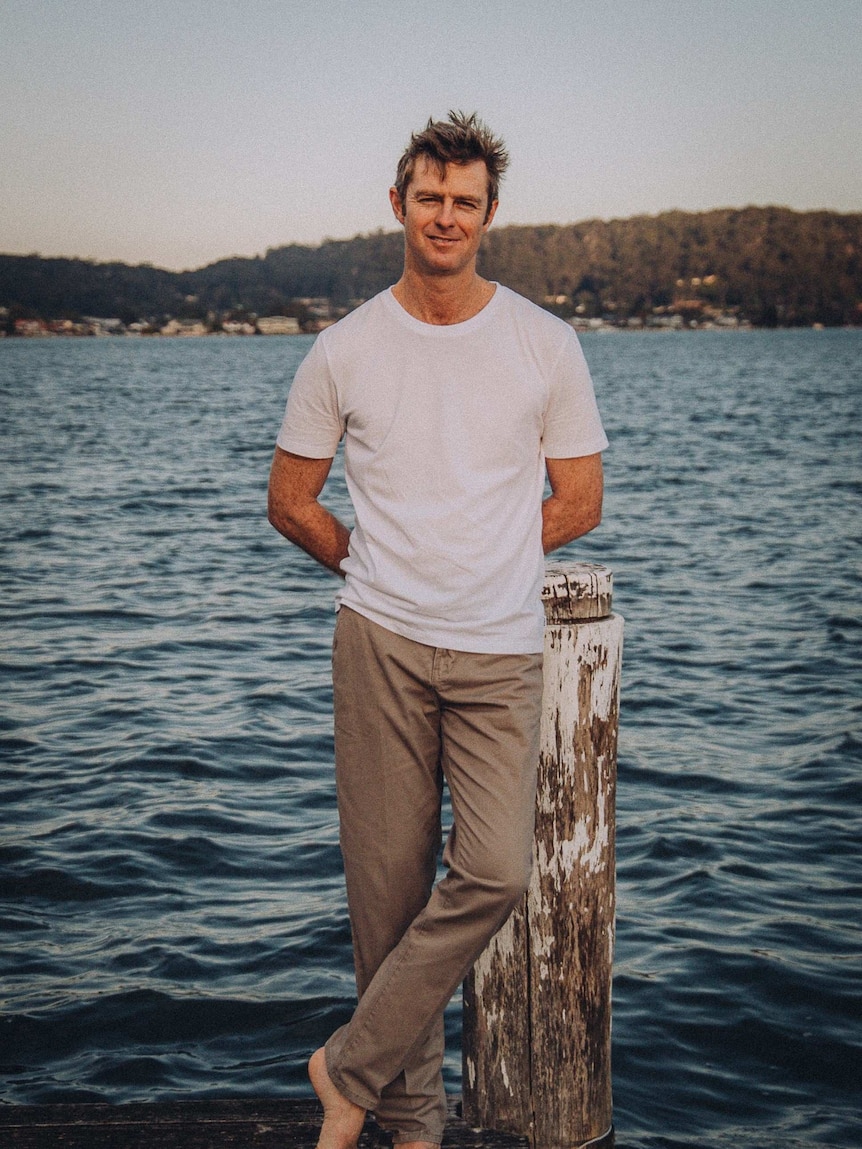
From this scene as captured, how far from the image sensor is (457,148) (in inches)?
131

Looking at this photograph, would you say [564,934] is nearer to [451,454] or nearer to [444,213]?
[451,454]

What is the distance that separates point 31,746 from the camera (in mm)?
9820

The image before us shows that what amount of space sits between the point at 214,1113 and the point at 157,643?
9.70 m

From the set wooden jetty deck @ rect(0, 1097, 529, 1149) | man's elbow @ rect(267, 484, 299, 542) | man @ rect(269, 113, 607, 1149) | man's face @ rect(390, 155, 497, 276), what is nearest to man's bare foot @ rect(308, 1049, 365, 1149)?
man @ rect(269, 113, 607, 1149)

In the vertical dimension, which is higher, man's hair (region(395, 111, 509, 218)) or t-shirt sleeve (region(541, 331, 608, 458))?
man's hair (region(395, 111, 509, 218))

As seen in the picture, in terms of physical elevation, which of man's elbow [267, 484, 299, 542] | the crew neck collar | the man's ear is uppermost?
the man's ear

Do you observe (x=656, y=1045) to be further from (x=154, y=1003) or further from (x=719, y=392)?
(x=719, y=392)

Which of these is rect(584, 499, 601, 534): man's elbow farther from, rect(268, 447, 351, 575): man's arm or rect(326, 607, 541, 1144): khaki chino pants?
rect(268, 447, 351, 575): man's arm

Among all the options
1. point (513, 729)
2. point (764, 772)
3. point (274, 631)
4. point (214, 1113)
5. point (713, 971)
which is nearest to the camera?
point (513, 729)

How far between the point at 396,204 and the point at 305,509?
0.89 metres

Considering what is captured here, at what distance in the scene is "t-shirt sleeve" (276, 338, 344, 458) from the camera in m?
3.45

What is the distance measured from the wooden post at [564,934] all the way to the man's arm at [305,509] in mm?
633

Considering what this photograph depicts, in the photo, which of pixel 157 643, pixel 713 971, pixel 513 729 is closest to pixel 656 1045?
pixel 713 971

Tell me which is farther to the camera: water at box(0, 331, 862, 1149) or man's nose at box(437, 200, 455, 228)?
water at box(0, 331, 862, 1149)
